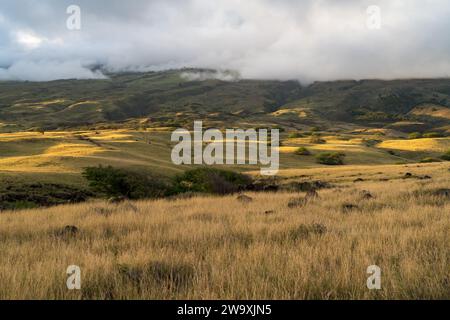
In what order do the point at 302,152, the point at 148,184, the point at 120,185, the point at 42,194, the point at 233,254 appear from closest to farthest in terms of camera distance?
the point at 233,254, the point at 42,194, the point at 120,185, the point at 148,184, the point at 302,152

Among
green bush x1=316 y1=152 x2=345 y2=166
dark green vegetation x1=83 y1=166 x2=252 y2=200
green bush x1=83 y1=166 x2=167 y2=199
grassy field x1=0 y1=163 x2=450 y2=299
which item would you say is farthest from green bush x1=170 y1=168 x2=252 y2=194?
green bush x1=316 y1=152 x2=345 y2=166

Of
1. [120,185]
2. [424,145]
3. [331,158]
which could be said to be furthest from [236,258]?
[424,145]

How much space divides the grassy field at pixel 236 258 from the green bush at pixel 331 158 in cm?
6573

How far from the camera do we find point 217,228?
10445 millimetres

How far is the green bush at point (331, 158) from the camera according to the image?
76875 mm

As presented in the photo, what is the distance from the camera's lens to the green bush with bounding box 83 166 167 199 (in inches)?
1345

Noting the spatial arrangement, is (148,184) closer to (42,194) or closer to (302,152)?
(42,194)

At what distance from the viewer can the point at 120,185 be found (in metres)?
35.8

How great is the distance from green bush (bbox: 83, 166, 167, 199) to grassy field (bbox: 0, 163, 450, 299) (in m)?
21.7

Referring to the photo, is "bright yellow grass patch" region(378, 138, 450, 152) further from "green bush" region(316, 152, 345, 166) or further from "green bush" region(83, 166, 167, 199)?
"green bush" region(83, 166, 167, 199)

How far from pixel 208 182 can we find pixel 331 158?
50433 millimetres
